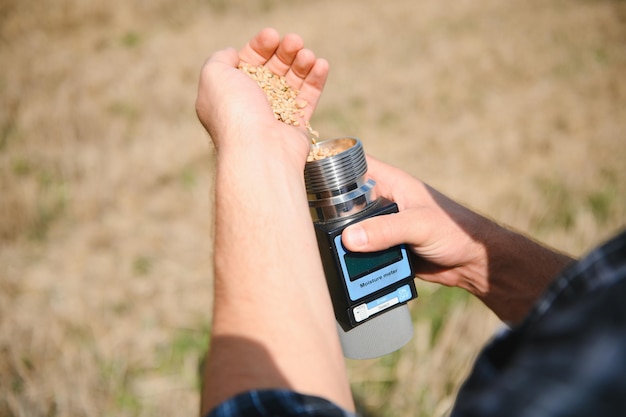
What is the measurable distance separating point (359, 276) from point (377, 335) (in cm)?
18

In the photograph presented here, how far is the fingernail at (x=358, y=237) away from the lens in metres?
1.26

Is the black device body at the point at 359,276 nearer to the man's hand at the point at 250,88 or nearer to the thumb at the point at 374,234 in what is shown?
the thumb at the point at 374,234

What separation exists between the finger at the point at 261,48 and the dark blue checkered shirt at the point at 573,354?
1.21 m

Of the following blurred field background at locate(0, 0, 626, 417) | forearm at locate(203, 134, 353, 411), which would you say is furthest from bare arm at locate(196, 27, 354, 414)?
blurred field background at locate(0, 0, 626, 417)

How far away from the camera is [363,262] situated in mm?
1315

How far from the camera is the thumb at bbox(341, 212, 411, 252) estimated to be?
1.27 metres

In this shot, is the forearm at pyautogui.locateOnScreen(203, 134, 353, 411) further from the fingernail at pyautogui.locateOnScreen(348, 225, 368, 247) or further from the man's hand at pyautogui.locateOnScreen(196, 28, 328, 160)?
the fingernail at pyautogui.locateOnScreen(348, 225, 368, 247)

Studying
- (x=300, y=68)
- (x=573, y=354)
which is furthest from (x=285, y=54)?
(x=573, y=354)

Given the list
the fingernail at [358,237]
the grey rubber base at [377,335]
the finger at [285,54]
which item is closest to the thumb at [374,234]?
the fingernail at [358,237]

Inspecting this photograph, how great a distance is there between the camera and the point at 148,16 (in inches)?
346

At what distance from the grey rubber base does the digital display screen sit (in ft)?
0.43

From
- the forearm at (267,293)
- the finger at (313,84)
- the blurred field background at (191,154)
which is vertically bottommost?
the blurred field background at (191,154)

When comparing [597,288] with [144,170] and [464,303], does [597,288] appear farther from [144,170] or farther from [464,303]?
[144,170]

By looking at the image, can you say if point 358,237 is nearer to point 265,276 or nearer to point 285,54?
point 265,276
